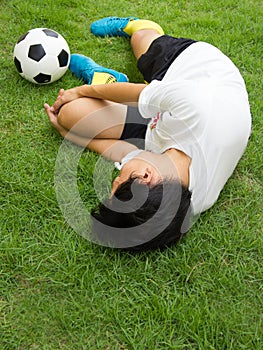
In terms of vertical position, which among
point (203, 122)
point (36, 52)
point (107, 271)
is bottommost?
point (107, 271)

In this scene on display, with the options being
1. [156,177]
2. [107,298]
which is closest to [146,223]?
[156,177]

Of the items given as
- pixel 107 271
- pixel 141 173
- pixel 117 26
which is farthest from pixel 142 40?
pixel 107 271

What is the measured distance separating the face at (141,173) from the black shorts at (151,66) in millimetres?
435

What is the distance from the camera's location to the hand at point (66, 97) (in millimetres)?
2350

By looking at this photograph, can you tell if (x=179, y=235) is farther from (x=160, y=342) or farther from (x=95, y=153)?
(x=95, y=153)

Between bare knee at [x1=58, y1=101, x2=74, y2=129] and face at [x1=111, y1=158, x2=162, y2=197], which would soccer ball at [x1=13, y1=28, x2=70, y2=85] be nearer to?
bare knee at [x1=58, y1=101, x2=74, y2=129]

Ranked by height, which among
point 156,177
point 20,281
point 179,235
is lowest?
point 20,281

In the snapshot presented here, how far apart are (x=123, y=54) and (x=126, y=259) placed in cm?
152

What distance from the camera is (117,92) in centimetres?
220

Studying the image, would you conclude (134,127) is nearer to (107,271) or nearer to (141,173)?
(141,173)

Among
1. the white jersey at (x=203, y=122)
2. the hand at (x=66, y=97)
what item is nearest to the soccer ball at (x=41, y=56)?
the hand at (x=66, y=97)

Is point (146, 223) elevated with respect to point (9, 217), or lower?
elevated

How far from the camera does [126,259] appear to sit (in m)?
1.89

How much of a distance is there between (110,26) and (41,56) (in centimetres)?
69
